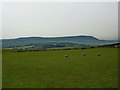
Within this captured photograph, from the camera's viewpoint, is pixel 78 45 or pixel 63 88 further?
pixel 78 45

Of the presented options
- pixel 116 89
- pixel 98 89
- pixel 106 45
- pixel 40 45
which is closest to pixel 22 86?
pixel 98 89

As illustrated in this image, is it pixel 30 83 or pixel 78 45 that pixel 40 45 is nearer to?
pixel 78 45

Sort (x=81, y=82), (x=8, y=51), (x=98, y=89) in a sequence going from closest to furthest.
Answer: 1. (x=98, y=89)
2. (x=81, y=82)
3. (x=8, y=51)

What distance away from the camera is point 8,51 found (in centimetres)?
3722

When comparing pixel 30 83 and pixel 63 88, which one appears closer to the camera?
pixel 63 88

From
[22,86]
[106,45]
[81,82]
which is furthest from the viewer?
[106,45]

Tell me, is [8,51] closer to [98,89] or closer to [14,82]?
[14,82]

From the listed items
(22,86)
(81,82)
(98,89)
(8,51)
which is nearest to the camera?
(98,89)

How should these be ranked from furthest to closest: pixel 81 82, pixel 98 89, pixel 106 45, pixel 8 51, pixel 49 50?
pixel 106 45 → pixel 49 50 → pixel 8 51 → pixel 81 82 → pixel 98 89

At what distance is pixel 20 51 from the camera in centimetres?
3959

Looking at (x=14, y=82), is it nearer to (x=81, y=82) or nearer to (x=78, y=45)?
(x=81, y=82)

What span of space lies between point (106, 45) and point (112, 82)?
3823 cm

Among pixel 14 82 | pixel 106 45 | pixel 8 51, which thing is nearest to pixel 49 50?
pixel 8 51

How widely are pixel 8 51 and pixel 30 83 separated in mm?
29297
